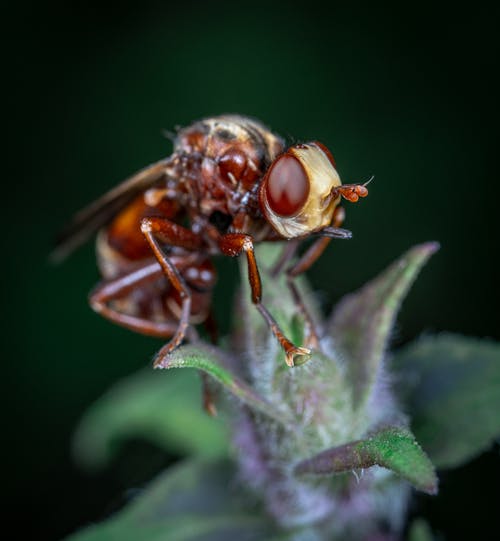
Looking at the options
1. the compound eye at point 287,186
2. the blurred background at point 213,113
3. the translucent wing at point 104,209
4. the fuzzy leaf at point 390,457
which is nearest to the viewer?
the fuzzy leaf at point 390,457

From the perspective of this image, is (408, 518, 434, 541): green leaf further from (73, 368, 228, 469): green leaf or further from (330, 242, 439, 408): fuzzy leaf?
(73, 368, 228, 469): green leaf

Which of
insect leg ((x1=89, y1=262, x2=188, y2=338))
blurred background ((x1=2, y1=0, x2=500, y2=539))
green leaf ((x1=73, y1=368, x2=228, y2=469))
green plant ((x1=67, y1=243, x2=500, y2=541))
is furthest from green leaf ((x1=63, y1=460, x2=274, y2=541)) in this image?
blurred background ((x1=2, y1=0, x2=500, y2=539))

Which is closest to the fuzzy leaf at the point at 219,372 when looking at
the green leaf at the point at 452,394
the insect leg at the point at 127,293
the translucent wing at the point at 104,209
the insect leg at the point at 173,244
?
the insect leg at the point at 173,244

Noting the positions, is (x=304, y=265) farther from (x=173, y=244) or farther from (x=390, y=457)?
(x=390, y=457)

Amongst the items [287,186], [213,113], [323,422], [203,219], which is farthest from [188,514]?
[213,113]

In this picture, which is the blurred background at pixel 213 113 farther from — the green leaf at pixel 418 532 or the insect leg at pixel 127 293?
the green leaf at pixel 418 532

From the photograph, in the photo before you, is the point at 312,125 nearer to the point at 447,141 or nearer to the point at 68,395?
the point at 447,141
